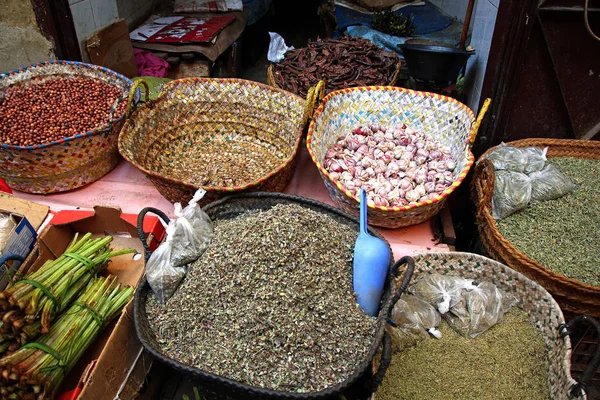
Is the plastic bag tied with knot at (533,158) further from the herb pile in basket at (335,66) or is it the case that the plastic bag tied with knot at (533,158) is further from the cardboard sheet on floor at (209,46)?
the cardboard sheet on floor at (209,46)

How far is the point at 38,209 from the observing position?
75.1 inches

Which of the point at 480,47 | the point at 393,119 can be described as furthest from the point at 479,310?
the point at 480,47

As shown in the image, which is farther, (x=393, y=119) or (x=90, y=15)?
(x=90, y=15)

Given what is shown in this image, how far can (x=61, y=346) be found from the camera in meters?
1.43

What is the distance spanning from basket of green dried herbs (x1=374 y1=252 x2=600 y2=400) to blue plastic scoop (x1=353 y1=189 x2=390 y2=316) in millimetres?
99

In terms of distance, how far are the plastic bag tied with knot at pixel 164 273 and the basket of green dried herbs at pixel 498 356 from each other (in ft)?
2.69

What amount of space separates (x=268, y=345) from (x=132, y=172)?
151 centimetres

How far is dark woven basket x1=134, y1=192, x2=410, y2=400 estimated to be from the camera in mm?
1239

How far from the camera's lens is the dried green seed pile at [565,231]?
181cm

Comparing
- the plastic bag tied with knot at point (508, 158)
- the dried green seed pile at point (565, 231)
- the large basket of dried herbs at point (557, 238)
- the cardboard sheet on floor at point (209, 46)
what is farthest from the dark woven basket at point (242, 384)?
the cardboard sheet on floor at point (209, 46)

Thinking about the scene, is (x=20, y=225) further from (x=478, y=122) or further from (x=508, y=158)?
(x=508, y=158)

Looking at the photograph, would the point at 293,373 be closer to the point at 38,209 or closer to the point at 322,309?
the point at 322,309

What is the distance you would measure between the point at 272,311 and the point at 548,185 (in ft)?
4.90

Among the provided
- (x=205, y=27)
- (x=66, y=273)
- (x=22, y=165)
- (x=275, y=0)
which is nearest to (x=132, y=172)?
(x=22, y=165)
